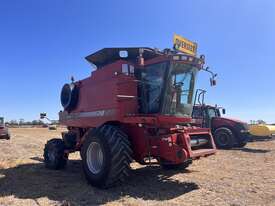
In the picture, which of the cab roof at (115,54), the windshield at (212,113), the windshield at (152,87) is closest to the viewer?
the windshield at (152,87)

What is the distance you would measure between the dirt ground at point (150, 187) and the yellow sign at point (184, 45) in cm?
329

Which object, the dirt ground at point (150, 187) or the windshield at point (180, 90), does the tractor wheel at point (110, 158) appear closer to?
the dirt ground at point (150, 187)

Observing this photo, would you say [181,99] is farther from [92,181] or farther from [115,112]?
[92,181]

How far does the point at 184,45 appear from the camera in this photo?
8344mm

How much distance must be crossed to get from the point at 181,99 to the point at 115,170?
2.56 meters

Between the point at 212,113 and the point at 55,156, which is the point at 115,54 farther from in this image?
the point at 212,113

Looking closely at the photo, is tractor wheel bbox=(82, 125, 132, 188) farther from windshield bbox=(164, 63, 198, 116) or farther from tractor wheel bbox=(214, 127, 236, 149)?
tractor wheel bbox=(214, 127, 236, 149)

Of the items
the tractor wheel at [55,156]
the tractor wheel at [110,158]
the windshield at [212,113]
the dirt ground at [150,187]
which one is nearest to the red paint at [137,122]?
the tractor wheel at [110,158]

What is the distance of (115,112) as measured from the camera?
8359 millimetres

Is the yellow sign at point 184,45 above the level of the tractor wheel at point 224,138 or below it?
above

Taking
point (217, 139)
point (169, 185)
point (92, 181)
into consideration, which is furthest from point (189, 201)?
point (217, 139)

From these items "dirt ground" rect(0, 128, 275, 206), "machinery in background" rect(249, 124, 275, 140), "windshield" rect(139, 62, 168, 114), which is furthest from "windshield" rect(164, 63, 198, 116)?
"machinery in background" rect(249, 124, 275, 140)

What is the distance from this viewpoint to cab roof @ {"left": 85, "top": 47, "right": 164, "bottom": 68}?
27.9 ft

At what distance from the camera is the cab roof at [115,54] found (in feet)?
27.9
